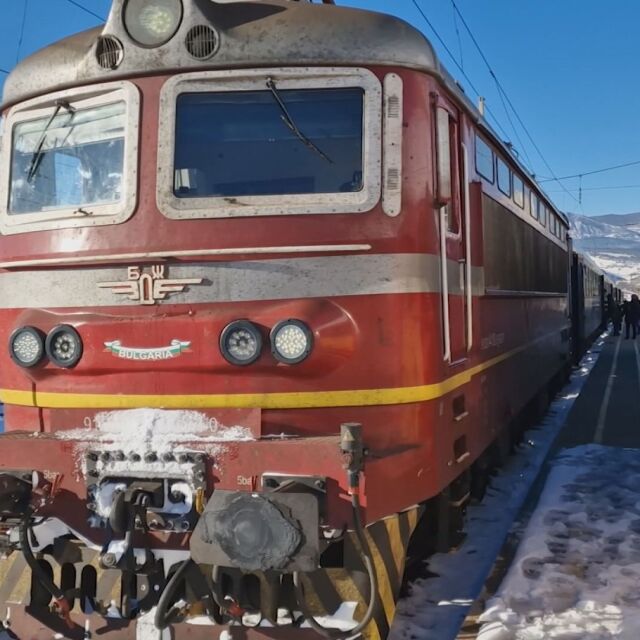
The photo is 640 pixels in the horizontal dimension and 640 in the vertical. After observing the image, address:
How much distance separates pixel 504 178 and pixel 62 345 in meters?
4.08

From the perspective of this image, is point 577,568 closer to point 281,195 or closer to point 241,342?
point 241,342

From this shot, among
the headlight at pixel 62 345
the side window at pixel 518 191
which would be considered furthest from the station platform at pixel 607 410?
the headlight at pixel 62 345

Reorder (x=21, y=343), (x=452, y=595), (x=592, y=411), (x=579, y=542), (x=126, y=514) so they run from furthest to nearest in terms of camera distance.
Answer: (x=592, y=411) < (x=579, y=542) < (x=452, y=595) < (x=21, y=343) < (x=126, y=514)

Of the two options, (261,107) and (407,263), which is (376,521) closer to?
(407,263)

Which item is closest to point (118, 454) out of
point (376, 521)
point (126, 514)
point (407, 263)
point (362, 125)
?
point (126, 514)

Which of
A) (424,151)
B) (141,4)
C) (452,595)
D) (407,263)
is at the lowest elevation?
(452,595)

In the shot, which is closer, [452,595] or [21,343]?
[21,343]

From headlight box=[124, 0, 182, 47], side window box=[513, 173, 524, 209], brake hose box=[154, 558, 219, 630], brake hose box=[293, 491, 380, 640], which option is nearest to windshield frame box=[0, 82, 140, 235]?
headlight box=[124, 0, 182, 47]

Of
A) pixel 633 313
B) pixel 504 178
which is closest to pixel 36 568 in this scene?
pixel 504 178

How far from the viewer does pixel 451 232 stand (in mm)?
4527

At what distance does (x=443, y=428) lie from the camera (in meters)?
4.26

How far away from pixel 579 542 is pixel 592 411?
637 cm

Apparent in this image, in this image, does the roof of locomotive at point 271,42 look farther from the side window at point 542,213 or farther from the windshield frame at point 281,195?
the side window at point 542,213

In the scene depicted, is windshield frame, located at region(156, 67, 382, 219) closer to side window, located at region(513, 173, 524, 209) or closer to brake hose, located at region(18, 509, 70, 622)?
brake hose, located at region(18, 509, 70, 622)
